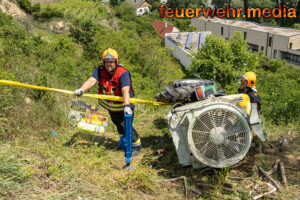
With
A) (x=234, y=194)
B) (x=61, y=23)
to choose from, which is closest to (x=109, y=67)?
(x=234, y=194)

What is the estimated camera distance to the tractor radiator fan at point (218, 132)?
10.4 ft

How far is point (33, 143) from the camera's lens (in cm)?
397

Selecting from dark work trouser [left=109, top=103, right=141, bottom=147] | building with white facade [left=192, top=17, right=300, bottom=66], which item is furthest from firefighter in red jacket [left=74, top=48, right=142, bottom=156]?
building with white facade [left=192, top=17, right=300, bottom=66]

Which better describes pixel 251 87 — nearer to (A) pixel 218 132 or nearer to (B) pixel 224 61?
(A) pixel 218 132

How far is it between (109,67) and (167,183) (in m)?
1.86

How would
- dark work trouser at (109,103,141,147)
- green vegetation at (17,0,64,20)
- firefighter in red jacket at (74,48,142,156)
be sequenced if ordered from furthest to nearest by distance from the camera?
green vegetation at (17,0,64,20) → dark work trouser at (109,103,141,147) → firefighter in red jacket at (74,48,142,156)

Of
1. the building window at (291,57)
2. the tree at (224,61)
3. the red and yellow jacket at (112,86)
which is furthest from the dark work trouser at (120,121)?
the building window at (291,57)

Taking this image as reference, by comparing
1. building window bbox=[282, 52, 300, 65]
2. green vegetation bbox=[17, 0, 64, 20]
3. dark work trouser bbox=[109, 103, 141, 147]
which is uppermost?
green vegetation bbox=[17, 0, 64, 20]

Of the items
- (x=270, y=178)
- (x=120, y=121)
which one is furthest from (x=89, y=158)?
(x=270, y=178)

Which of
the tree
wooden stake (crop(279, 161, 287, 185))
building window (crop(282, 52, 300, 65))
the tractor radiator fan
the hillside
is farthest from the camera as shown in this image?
building window (crop(282, 52, 300, 65))

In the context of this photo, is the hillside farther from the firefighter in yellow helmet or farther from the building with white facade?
the building with white facade

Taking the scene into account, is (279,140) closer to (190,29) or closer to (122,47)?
(122,47)

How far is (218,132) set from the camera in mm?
3180

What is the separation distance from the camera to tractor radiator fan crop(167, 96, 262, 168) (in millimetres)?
3156
